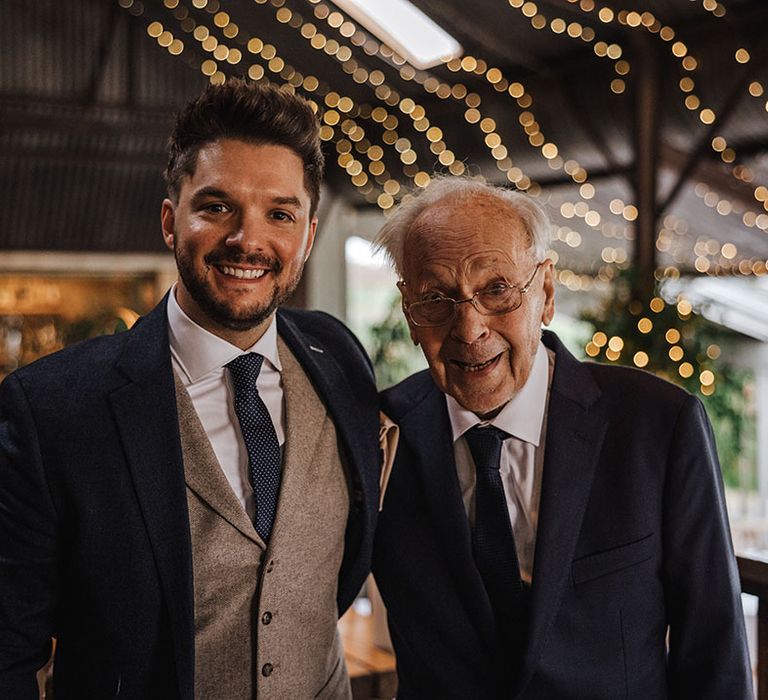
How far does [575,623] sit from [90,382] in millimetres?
948

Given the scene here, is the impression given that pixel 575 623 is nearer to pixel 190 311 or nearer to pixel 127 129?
pixel 190 311

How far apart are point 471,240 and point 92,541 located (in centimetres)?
84

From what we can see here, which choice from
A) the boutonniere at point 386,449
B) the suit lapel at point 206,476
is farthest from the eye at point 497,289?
the suit lapel at point 206,476

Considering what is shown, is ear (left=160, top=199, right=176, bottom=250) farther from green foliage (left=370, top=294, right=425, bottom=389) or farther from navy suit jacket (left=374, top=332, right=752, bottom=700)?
green foliage (left=370, top=294, right=425, bottom=389)

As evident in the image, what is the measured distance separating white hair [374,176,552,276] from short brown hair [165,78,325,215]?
0.64 ft

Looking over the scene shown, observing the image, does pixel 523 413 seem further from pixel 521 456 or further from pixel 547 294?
pixel 547 294

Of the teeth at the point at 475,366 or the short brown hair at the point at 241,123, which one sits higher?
the short brown hair at the point at 241,123

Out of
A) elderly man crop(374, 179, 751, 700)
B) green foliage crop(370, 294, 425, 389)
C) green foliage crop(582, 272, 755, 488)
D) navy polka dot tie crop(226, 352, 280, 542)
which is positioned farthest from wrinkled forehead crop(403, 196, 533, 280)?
green foliage crop(370, 294, 425, 389)

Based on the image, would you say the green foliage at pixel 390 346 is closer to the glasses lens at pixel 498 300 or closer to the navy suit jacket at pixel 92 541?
the glasses lens at pixel 498 300

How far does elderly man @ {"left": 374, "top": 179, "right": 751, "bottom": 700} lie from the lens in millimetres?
1629

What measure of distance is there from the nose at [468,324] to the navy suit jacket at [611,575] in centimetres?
19

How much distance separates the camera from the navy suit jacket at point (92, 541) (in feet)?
5.09

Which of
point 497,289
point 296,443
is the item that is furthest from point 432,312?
point 296,443

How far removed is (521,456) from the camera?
176 centimetres
